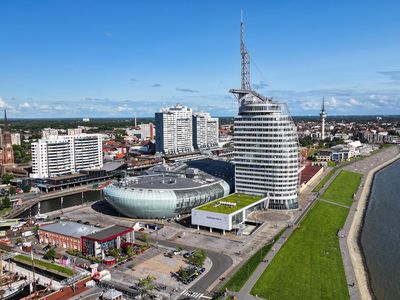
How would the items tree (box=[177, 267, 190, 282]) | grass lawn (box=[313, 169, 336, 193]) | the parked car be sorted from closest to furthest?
tree (box=[177, 267, 190, 282])
the parked car
grass lawn (box=[313, 169, 336, 193])

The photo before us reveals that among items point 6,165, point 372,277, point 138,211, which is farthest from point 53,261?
point 6,165

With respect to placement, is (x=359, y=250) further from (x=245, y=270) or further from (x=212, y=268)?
(x=212, y=268)

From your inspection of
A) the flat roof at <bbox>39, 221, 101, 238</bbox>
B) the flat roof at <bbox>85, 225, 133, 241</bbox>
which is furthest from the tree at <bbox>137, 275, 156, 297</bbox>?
the flat roof at <bbox>39, 221, 101, 238</bbox>

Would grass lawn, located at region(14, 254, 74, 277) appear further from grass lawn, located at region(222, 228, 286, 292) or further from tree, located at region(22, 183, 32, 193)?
tree, located at region(22, 183, 32, 193)

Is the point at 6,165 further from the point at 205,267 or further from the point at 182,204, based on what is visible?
the point at 205,267

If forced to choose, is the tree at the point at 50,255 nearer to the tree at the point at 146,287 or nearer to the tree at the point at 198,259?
the tree at the point at 146,287

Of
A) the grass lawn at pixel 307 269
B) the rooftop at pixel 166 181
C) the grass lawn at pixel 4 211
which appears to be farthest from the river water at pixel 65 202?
the grass lawn at pixel 307 269

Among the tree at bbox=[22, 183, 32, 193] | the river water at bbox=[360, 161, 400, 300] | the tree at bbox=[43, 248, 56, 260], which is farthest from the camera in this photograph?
the tree at bbox=[22, 183, 32, 193]
